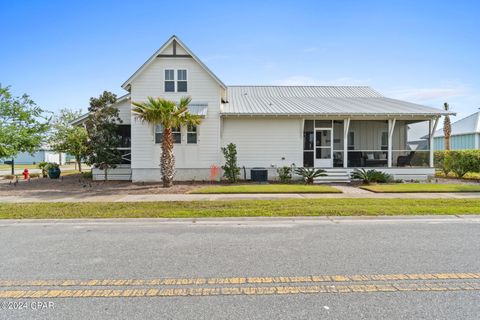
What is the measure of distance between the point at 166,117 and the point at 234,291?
1146cm

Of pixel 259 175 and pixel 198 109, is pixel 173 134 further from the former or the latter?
pixel 259 175

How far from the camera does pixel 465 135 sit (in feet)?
121

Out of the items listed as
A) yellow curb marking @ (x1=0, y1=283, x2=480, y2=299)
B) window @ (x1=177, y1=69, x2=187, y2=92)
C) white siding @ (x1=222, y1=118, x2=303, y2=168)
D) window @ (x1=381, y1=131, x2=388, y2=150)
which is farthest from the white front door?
yellow curb marking @ (x1=0, y1=283, x2=480, y2=299)

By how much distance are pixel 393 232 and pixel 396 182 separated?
11.0 m

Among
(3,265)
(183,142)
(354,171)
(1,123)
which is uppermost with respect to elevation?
(1,123)

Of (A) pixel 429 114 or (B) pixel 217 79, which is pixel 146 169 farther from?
(A) pixel 429 114

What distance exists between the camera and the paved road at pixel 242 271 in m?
3.51

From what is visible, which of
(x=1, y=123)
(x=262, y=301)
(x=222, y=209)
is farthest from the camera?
(x=1, y=123)

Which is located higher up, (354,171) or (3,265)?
(354,171)

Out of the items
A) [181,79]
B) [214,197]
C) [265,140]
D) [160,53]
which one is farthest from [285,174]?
[160,53]

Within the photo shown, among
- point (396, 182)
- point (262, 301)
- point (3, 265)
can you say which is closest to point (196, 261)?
point (262, 301)

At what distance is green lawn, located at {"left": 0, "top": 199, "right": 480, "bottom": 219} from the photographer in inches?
339

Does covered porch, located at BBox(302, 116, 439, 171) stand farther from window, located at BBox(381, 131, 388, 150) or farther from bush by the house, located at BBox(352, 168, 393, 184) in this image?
bush by the house, located at BBox(352, 168, 393, 184)

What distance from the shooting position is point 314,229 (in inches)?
282
